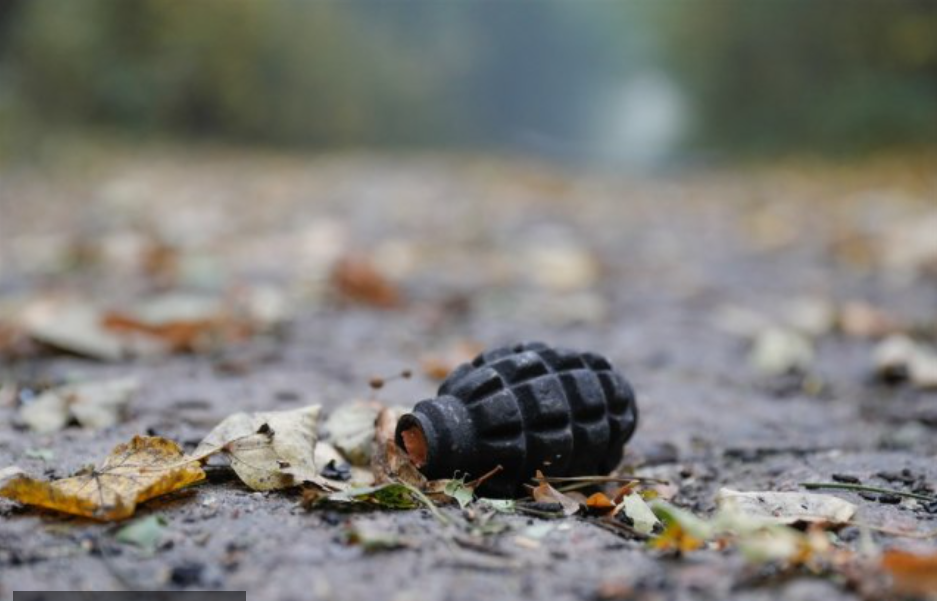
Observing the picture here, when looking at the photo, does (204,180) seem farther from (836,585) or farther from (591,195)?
(836,585)

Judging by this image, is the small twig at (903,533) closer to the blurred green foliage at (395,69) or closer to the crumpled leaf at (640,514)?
the crumpled leaf at (640,514)

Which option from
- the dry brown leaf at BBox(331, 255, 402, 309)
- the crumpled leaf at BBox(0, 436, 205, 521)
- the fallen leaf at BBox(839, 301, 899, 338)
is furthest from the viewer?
the dry brown leaf at BBox(331, 255, 402, 309)

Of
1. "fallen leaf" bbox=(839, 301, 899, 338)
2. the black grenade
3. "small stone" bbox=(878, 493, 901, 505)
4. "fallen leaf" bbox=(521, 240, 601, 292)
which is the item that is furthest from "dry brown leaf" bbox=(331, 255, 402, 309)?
"small stone" bbox=(878, 493, 901, 505)

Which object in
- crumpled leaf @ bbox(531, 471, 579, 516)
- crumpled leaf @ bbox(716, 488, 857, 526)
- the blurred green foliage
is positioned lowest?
crumpled leaf @ bbox(531, 471, 579, 516)

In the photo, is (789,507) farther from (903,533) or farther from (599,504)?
(599,504)

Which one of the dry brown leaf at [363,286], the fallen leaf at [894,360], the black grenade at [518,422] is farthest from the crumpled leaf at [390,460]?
the dry brown leaf at [363,286]

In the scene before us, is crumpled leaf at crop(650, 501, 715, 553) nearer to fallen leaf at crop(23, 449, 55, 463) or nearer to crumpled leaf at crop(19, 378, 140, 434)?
fallen leaf at crop(23, 449, 55, 463)

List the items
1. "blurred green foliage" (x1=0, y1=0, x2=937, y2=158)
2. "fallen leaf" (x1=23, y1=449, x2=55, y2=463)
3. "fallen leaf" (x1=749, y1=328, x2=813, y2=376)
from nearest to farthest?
"fallen leaf" (x1=23, y1=449, x2=55, y2=463)
"fallen leaf" (x1=749, y1=328, x2=813, y2=376)
"blurred green foliage" (x1=0, y1=0, x2=937, y2=158)

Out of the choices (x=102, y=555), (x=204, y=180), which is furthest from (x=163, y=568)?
(x=204, y=180)
